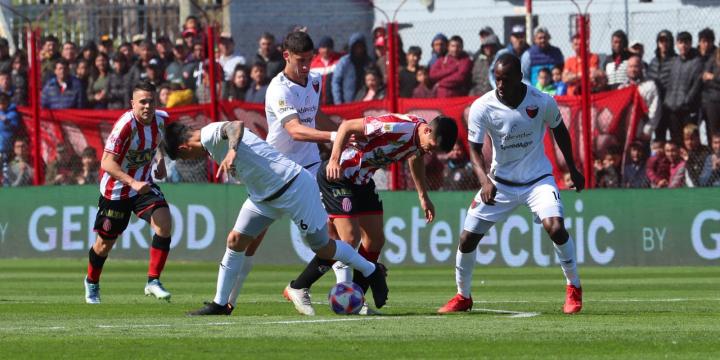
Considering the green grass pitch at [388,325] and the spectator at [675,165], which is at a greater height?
the spectator at [675,165]

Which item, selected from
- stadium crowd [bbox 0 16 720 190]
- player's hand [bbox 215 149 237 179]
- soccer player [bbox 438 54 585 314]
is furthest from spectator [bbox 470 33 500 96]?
player's hand [bbox 215 149 237 179]

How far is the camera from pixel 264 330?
35.3ft

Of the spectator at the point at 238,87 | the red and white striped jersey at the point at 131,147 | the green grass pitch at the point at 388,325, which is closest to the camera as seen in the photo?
the green grass pitch at the point at 388,325

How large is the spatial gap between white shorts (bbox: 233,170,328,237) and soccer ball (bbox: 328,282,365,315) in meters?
0.74

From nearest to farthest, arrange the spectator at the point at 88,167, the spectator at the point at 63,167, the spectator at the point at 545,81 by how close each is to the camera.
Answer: the spectator at the point at 545,81
the spectator at the point at 88,167
the spectator at the point at 63,167

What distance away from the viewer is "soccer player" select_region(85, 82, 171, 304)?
582 inches

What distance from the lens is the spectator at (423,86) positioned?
74.2 feet

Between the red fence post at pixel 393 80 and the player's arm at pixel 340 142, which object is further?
the red fence post at pixel 393 80

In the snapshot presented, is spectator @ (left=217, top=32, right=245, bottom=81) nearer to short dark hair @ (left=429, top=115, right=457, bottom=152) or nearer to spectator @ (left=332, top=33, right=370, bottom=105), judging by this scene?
spectator @ (left=332, top=33, right=370, bottom=105)

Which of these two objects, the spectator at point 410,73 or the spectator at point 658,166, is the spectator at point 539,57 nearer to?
the spectator at point 410,73

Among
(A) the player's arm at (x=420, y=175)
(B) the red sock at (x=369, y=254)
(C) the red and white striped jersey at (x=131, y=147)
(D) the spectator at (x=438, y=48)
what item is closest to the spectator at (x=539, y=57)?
(D) the spectator at (x=438, y=48)

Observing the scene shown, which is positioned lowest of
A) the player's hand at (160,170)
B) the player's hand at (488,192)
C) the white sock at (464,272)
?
the white sock at (464,272)

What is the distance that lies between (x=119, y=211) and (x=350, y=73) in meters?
8.35

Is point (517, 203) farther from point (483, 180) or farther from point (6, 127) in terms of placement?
point (6, 127)
